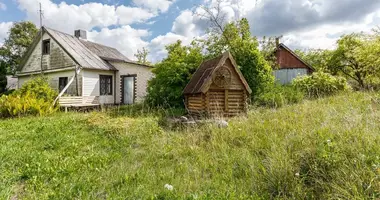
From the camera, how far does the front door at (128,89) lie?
54.5ft

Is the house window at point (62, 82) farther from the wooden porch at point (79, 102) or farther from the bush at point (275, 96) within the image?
the bush at point (275, 96)

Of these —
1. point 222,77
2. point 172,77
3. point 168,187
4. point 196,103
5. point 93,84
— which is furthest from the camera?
point 93,84

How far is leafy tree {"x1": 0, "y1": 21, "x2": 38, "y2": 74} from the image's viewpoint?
1068 inches

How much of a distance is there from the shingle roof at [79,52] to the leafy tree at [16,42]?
1430cm

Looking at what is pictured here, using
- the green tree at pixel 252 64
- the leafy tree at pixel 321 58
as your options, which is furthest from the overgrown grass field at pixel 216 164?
the leafy tree at pixel 321 58

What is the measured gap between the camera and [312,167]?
2844mm

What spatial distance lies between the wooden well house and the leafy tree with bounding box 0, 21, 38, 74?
28.0 metres

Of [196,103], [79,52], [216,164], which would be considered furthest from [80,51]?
[216,164]

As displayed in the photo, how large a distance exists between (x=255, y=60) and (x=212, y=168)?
8.86 meters

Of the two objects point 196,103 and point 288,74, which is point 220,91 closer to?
A: point 196,103

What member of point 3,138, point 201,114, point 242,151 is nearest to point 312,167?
point 242,151

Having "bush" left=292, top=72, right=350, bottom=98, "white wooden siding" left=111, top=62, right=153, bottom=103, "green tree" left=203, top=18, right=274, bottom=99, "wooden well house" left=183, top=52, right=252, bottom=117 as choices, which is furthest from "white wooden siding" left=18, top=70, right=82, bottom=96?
"bush" left=292, top=72, right=350, bottom=98

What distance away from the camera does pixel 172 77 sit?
438 inches

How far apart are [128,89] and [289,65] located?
15006 mm
